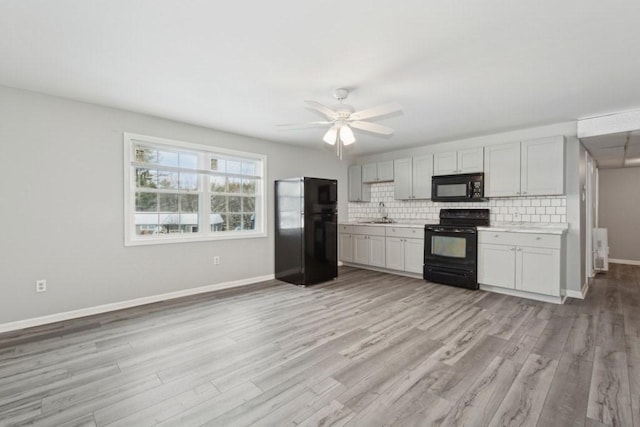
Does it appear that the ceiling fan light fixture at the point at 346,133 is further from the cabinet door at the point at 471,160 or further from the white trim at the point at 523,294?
the white trim at the point at 523,294

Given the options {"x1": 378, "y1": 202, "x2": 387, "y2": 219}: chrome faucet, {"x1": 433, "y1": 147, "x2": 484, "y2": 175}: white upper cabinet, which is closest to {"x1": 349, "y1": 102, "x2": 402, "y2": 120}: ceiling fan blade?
{"x1": 433, "y1": 147, "x2": 484, "y2": 175}: white upper cabinet

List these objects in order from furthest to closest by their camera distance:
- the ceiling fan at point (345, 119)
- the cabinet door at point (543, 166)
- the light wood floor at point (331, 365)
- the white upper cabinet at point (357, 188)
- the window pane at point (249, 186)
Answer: the white upper cabinet at point (357, 188)
the window pane at point (249, 186)
the cabinet door at point (543, 166)
the ceiling fan at point (345, 119)
the light wood floor at point (331, 365)

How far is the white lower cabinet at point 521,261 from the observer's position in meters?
3.73

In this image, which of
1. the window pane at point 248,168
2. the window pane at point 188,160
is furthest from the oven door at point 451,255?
the window pane at point 188,160

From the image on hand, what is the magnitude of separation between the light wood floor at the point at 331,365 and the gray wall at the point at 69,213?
38 centimetres

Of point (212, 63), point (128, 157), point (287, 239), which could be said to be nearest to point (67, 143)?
point (128, 157)

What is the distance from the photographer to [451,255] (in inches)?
181

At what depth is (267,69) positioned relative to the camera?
102 inches

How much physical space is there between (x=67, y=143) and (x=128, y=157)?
58 cm

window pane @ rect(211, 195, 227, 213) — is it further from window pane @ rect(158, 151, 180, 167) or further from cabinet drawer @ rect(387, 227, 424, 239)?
cabinet drawer @ rect(387, 227, 424, 239)

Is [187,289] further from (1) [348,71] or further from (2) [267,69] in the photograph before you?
(1) [348,71]

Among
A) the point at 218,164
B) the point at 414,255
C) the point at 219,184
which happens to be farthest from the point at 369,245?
the point at 218,164

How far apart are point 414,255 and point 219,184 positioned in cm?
345

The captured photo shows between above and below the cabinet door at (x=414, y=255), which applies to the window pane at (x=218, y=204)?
above
